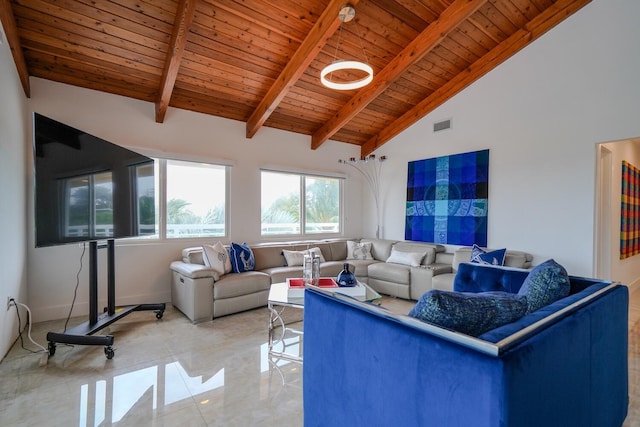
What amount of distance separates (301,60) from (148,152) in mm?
2221

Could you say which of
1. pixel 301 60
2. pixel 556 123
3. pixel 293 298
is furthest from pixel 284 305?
pixel 556 123

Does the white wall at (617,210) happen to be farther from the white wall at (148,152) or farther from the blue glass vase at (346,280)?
the white wall at (148,152)

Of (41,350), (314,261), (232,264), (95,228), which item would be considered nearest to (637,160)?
(314,261)

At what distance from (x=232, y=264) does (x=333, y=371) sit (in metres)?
2.76

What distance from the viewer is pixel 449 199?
4.69m

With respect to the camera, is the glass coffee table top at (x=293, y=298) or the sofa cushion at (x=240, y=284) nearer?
the glass coffee table top at (x=293, y=298)

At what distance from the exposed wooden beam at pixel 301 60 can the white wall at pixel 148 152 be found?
496 millimetres

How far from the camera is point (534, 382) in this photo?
0.86 meters

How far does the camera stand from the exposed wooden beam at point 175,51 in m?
2.65

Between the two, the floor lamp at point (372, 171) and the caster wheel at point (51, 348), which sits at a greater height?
the floor lamp at point (372, 171)

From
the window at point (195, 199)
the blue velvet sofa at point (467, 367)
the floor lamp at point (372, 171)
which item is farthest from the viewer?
the floor lamp at point (372, 171)

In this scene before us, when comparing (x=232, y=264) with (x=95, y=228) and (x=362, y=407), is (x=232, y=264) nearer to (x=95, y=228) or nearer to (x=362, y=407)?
(x=95, y=228)

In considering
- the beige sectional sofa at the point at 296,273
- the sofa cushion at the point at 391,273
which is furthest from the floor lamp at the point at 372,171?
the sofa cushion at the point at 391,273

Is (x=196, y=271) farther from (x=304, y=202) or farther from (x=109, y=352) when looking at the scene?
(x=304, y=202)
